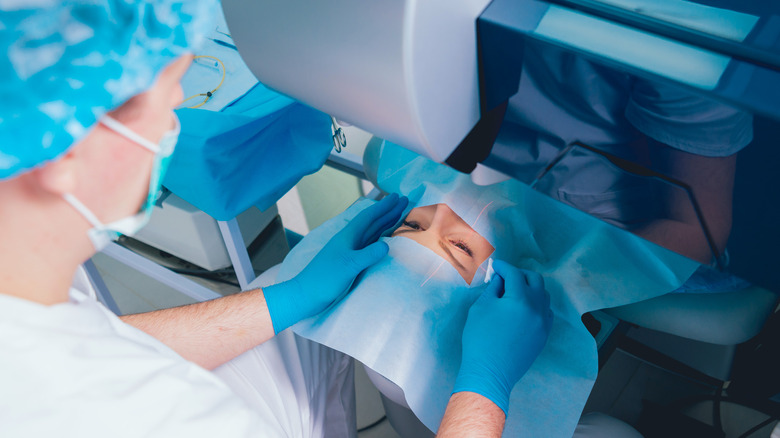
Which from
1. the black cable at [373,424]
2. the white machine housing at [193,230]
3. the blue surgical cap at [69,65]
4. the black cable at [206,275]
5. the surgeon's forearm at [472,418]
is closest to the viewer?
the blue surgical cap at [69,65]

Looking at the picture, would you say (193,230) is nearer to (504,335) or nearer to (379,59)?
(504,335)

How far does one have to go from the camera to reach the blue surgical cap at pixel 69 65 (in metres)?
0.38

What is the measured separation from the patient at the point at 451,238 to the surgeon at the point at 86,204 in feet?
1.10

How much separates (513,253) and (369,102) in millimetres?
600

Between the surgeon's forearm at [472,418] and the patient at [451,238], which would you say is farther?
the patient at [451,238]

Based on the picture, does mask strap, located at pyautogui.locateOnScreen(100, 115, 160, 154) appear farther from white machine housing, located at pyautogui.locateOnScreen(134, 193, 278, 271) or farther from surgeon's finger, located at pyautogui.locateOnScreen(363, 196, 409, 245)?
white machine housing, located at pyautogui.locateOnScreen(134, 193, 278, 271)

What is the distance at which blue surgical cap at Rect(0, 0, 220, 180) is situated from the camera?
375mm

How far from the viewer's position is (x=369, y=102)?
0.54 metres

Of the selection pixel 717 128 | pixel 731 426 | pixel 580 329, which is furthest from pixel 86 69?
pixel 731 426

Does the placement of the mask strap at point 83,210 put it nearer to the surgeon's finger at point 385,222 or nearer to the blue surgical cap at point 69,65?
the blue surgical cap at point 69,65

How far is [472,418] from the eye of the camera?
745mm

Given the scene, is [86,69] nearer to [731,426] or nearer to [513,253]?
[513,253]

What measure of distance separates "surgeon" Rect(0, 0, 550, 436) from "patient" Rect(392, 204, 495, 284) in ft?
1.10

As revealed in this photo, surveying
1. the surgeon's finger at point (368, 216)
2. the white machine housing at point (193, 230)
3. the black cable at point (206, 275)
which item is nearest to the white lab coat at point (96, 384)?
the surgeon's finger at point (368, 216)
